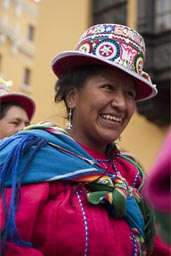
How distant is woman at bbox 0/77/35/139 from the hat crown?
4.84 feet

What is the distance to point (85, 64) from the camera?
2.13 meters

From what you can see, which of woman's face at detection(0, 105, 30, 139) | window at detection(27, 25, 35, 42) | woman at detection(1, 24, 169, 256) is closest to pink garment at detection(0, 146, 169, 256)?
woman at detection(1, 24, 169, 256)

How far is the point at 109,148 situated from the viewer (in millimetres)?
2244

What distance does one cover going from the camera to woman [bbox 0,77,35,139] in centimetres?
351

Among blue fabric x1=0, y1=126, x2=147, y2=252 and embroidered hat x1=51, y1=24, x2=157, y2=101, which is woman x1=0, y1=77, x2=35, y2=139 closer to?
embroidered hat x1=51, y1=24, x2=157, y2=101

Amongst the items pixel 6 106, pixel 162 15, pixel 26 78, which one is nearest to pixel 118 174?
pixel 6 106

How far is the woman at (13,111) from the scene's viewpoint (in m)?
3.51

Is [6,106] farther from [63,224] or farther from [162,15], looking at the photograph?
[162,15]

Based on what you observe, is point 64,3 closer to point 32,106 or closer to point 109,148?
point 32,106

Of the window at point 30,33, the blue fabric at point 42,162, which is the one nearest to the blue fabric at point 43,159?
the blue fabric at point 42,162

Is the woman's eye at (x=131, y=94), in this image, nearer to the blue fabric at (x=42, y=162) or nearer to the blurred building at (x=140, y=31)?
the blue fabric at (x=42, y=162)

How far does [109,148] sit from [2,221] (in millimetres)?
720

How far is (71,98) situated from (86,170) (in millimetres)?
393

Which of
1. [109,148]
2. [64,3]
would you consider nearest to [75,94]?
[109,148]
